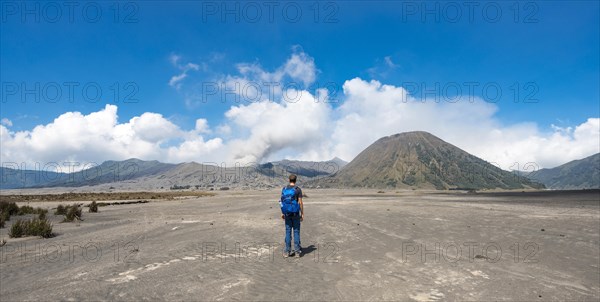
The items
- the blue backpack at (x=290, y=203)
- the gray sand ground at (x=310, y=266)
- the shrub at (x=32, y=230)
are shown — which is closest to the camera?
the gray sand ground at (x=310, y=266)

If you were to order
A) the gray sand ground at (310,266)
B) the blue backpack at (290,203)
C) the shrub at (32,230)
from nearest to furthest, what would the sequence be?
the gray sand ground at (310,266) → the blue backpack at (290,203) → the shrub at (32,230)

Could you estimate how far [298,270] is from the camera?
962cm

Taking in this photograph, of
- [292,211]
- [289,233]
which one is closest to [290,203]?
[292,211]

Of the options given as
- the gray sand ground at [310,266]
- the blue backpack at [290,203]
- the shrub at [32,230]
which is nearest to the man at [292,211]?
the blue backpack at [290,203]

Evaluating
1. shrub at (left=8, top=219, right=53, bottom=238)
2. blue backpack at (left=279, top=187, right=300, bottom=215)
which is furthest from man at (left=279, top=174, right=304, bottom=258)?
shrub at (left=8, top=219, right=53, bottom=238)

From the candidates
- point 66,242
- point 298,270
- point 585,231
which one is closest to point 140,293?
point 298,270

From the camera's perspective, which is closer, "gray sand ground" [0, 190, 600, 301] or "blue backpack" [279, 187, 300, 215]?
"gray sand ground" [0, 190, 600, 301]

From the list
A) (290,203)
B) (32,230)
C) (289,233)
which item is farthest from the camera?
(32,230)

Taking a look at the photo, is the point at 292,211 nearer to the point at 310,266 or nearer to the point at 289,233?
the point at 289,233

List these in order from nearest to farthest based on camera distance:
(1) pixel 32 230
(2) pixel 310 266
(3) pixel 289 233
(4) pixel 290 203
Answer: (2) pixel 310 266 < (4) pixel 290 203 < (3) pixel 289 233 < (1) pixel 32 230

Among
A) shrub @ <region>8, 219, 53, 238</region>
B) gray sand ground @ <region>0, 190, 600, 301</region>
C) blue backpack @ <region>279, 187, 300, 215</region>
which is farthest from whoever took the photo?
shrub @ <region>8, 219, 53, 238</region>

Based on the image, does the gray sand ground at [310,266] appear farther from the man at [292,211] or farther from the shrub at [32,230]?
the shrub at [32,230]

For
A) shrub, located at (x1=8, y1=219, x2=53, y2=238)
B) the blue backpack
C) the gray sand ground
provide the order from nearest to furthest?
the gray sand ground → the blue backpack → shrub, located at (x1=8, y1=219, x2=53, y2=238)

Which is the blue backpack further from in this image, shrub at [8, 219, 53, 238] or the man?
shrub at [8, 219, 53, 238]
